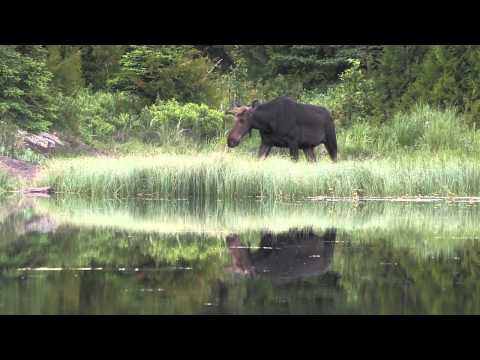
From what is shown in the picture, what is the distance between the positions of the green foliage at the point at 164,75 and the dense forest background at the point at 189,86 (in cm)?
3

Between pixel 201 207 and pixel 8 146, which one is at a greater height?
pixel 8 146

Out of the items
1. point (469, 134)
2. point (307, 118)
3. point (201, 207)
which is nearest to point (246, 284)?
point (201, 207)

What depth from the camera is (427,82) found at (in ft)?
84.1

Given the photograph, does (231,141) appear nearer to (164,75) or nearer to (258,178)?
(258,178)

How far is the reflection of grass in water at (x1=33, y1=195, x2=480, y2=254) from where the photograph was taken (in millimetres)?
11266

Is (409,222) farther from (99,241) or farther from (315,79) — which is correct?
(315,79)

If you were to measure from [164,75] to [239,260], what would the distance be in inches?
810

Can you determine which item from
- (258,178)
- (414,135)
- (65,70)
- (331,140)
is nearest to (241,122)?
(331,140)

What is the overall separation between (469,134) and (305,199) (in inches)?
281

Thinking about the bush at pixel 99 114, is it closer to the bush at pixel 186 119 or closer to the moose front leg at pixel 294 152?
the bush at pixel 186 119

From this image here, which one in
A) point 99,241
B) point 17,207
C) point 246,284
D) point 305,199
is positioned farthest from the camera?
point 305,199

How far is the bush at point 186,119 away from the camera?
26672 mm

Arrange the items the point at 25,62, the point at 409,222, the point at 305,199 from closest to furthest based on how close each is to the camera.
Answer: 1. the point at 409,222
2. the point at 305,199
3. the point at 25,62

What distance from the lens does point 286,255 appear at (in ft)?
31.1
